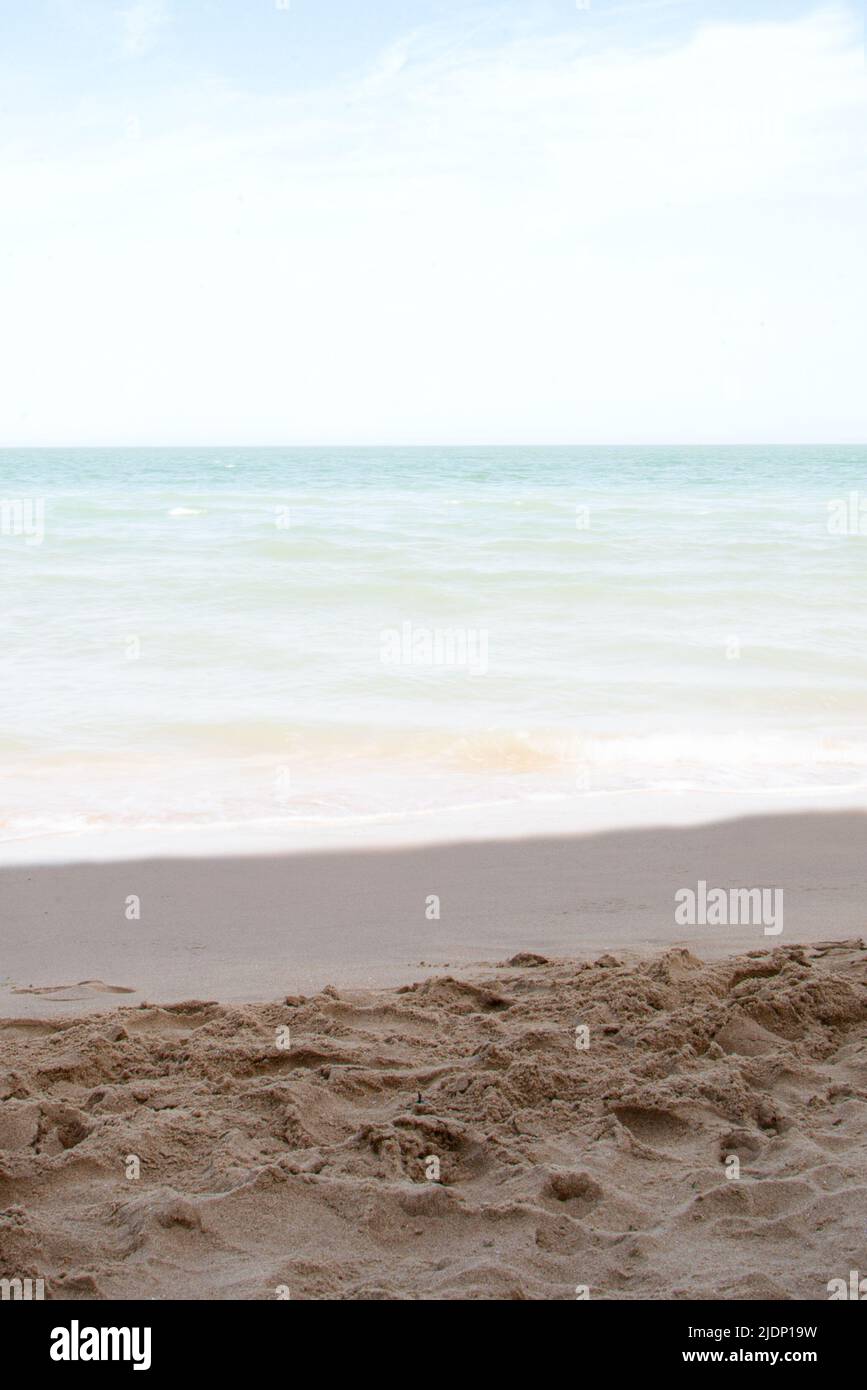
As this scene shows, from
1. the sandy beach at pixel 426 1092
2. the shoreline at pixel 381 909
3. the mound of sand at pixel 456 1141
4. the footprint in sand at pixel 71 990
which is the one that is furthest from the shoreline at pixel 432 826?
the mound of sand at pixel 456 1141

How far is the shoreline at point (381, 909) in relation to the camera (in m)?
4.28

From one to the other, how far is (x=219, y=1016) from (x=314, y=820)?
2.58 meters

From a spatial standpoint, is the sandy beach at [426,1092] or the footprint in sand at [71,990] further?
the footprint in sand at [71,990]

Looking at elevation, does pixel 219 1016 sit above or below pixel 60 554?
below

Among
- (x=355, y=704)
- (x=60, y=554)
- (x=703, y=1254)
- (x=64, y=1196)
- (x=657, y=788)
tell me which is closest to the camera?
(x=703, y=1254)

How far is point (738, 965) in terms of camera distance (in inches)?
159

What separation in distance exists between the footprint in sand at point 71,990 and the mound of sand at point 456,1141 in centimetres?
32

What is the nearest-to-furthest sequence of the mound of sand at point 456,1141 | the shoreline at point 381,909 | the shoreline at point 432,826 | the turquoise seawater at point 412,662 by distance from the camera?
the mound of sand at point 456,1141 < the shoreline at point 381,909 < the shoreline at point 432,826 < the turquoise seawater at point 412,662

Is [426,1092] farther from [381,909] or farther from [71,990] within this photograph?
[381,909]

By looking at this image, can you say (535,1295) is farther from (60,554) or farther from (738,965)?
(60,554)

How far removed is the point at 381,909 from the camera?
16.3 ft

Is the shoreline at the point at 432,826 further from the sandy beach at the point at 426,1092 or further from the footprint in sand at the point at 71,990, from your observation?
the footprint in sand at the point at 71,990

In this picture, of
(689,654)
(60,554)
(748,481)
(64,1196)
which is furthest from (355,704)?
(748,481)
